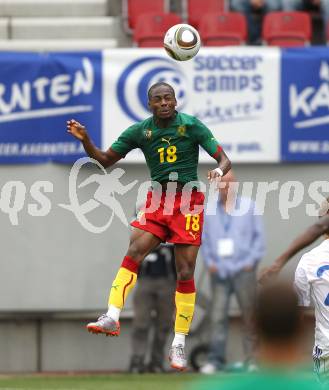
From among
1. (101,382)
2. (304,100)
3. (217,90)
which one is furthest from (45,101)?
(101,382)

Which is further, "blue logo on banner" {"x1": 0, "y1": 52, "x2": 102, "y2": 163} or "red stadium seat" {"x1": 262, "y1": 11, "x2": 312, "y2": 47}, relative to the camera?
"red stadium seat" {"x1": 262, "y1": 11, "x2": 312, "y2": 47}

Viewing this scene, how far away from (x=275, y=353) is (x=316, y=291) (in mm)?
3300

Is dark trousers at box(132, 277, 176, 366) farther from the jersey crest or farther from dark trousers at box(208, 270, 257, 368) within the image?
the jersey crest

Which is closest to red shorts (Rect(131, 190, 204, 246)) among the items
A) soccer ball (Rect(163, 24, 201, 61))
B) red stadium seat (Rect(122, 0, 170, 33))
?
soccer ball (Rect(163, 24, 201, 61))

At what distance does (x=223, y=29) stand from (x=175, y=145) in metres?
5.67

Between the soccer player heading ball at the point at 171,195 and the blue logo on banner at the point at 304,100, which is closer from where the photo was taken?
the soccer player heading ball at the point at 171,195

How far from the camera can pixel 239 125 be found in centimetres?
1156

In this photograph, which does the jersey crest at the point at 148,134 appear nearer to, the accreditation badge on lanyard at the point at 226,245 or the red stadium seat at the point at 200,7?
the accreditation badge on lanyard at the point at 226,245

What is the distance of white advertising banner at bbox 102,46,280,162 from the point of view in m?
11.5

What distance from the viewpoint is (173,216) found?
710 cm

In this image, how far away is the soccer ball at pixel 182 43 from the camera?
712cm

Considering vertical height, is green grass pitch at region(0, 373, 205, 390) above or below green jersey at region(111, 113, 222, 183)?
below

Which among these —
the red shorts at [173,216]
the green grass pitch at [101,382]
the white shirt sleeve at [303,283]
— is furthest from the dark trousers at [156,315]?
the white shirt sleeve at [303,283]

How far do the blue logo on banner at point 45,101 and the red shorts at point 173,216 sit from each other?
4.48 m
